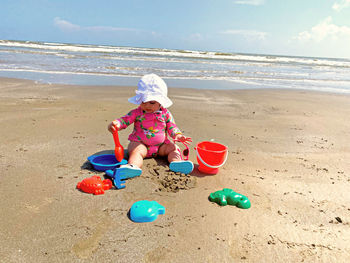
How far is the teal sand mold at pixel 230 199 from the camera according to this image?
2623mm

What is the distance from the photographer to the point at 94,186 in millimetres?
2742

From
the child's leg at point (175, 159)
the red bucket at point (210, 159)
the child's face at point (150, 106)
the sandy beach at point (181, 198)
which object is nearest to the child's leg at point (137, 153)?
the sandy beach at point (181, 198)

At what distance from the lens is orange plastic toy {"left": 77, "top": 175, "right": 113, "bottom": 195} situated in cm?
273

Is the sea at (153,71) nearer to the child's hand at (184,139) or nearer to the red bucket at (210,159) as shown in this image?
the child's hand at (184,139)

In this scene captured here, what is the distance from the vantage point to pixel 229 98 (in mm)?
8273

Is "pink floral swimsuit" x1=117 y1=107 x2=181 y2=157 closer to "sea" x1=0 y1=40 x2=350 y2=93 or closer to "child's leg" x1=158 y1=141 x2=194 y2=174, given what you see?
"child's leg" x1=158 y1=141 x2=194 y2=174

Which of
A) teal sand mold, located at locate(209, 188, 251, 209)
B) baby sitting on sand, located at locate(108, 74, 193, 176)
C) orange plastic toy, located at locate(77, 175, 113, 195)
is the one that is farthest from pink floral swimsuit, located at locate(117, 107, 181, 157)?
teal sand mold, located at locate(209, 188, 251, 209)

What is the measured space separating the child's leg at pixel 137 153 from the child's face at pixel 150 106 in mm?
446

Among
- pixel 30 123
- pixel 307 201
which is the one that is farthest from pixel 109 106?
pixel 307 201

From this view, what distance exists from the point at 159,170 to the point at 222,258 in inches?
57.5

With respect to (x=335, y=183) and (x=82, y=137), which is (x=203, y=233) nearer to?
(x=335, y=183)

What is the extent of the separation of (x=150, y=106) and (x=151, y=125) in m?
0.26

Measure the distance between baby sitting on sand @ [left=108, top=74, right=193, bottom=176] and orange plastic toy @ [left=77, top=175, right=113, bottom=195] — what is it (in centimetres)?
49

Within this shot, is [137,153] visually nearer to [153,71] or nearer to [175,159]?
[175,159]
